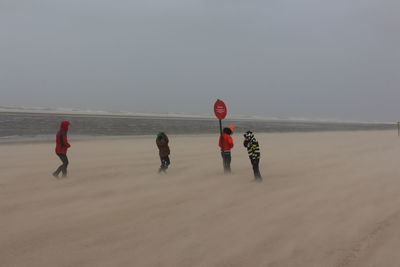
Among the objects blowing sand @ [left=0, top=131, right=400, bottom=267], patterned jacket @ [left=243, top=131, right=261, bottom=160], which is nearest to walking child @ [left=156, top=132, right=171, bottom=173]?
blowing sand @ [left=0, top=131, right=400, bottom=267]

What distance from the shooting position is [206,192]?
7.73 m

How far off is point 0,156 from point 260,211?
11.0 metres

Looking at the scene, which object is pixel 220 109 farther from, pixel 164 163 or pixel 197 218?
pixel 197 218

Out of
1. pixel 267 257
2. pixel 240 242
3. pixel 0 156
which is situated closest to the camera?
pixel 267 257

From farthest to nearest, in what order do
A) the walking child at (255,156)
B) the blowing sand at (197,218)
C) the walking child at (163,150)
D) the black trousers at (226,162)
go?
the black trousers at (226,162) → the walking child at (163,150) → the walking child at (255,156) → the blowing sand at (197,218)

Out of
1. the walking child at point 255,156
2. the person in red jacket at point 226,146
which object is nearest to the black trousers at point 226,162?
the person in red jacket at point 226,146

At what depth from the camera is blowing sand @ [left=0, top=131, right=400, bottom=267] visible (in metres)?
4.37

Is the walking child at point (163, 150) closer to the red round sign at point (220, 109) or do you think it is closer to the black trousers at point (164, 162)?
the black trousers at point (164, 162)

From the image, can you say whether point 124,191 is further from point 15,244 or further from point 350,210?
point 350,210

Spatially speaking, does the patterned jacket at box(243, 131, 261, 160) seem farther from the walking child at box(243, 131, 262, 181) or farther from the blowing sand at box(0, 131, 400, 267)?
the blowing sand at box(0, 131, 400, 267)

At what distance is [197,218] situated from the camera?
18.9 feet

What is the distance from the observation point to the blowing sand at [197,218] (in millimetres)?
4371

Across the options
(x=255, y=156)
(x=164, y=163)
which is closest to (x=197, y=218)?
(x=255, y=156)

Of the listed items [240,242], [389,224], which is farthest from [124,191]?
[389,224]
